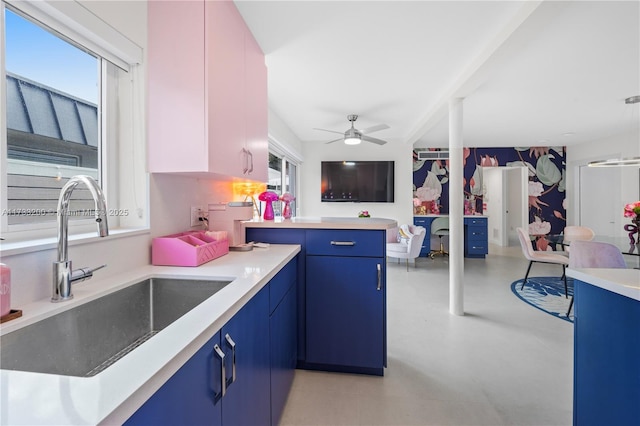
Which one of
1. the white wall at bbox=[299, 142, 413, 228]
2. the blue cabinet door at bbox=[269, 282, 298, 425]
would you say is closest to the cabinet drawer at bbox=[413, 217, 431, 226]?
the white wall at bbox=[299, 142, 413, 228]

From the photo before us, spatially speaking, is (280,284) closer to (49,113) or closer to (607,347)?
(49,113)

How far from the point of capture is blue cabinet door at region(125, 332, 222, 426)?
1.68 feet

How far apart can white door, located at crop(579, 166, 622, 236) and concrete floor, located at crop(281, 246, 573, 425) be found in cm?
392

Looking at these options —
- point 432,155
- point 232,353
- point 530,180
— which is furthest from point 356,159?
point 232,353

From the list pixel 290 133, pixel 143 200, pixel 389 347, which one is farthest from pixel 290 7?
pixel 290 133

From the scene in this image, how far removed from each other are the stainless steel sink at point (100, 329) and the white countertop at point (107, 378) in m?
0.04

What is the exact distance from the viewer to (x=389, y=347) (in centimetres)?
226

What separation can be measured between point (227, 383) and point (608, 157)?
7.21 m

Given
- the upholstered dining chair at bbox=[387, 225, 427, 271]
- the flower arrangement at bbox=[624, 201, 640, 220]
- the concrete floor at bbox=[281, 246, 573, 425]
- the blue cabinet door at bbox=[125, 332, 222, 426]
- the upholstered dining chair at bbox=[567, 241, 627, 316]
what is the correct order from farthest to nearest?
the upholstered dining chair at bbox=[387, 225, 427, 271] < the flower arrangement at bbox=[624, 201, 640, 220] < the upholstered dining chair at bbox=[567, 241, 627, 316] < the concrete floor at bbox=[281, 246, 573, 425] < the blue cabinet door at bbox=[125, 332, 222, 426]

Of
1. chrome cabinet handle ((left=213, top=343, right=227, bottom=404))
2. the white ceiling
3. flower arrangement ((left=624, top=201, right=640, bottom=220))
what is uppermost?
the white ceiling

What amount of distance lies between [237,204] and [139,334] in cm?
86

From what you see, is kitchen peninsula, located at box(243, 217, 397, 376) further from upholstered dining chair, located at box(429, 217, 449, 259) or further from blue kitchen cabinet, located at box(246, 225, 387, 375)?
upholstered dining chair, located at box(429, 217, 449, 259)

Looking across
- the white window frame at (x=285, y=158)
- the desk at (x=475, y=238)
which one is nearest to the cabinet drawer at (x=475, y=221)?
the desk at (x=475, y=238)

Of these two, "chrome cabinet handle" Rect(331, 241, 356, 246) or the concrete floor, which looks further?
"chrome cabinet handle" Rect(331, 241, 356, 246)
